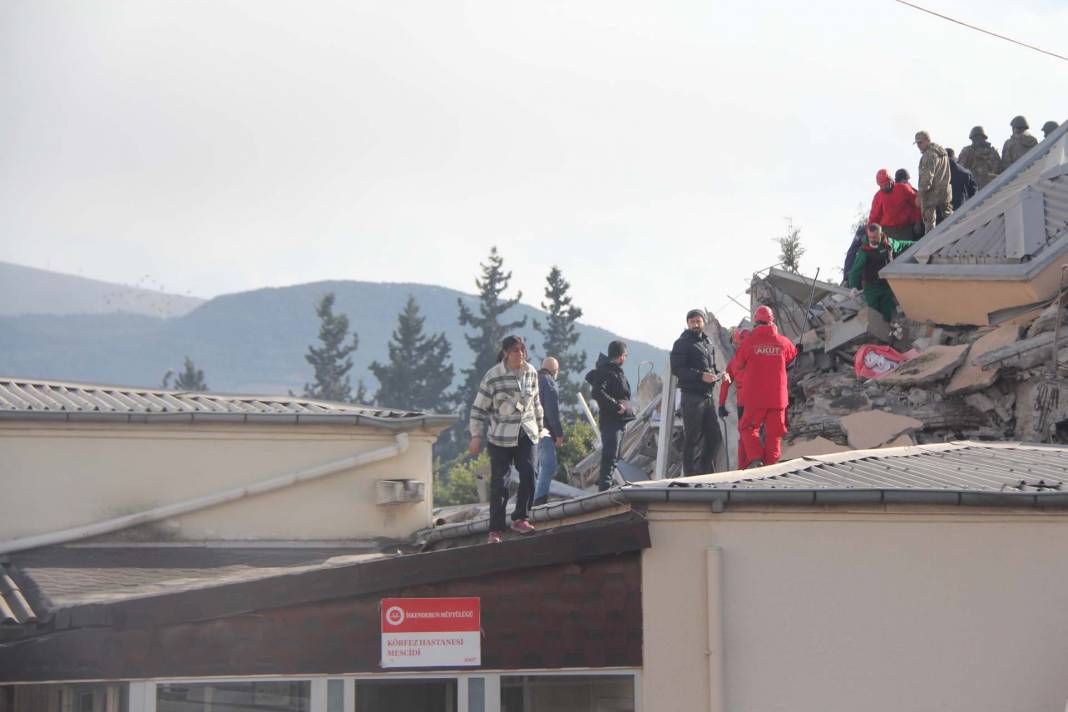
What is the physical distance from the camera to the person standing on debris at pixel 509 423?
12.5 meters

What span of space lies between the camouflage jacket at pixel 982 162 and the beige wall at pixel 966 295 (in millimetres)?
4095

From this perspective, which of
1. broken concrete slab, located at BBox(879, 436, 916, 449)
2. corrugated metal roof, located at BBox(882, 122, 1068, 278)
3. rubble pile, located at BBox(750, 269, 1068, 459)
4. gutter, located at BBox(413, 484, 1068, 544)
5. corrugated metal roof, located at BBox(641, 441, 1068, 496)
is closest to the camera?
gutter, located at BBox(413, 484, 1068, 544)

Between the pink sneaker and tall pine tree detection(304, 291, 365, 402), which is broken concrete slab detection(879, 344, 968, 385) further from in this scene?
tall pine tree detection(304, 291, 365, 402)

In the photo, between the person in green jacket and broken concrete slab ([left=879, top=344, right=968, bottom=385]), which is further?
the person in green jacket

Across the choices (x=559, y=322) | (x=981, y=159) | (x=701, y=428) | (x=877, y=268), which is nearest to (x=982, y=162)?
(x=981, y=159)

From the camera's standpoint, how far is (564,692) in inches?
444

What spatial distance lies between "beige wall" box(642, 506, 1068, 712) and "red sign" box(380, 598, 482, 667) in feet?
4.21

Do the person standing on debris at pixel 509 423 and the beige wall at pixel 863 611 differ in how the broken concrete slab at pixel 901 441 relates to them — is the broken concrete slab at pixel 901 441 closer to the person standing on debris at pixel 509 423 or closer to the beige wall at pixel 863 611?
the beige wall at pixel 863 611

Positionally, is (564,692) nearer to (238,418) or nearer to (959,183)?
(238,418)

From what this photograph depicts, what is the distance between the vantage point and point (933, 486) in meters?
11.8

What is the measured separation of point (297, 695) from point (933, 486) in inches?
201

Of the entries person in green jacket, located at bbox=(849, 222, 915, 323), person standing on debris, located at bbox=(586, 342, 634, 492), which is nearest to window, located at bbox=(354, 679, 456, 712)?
person standing on debris, located at bbox=(586, 342, 634, 492)

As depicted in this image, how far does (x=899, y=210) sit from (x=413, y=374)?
Answer: 5919 cm

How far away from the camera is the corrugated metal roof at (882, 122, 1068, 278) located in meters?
19.6
